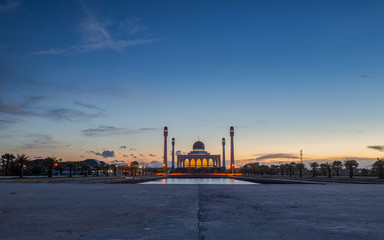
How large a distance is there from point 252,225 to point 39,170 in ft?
275

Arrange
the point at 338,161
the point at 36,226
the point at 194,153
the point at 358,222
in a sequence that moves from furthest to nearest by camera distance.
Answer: the point at 194,153 → the point at 338,161 → the point at 358,222 → the point at 36,226

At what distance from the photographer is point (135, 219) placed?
7.45m

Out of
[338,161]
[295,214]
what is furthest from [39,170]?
[295,214]

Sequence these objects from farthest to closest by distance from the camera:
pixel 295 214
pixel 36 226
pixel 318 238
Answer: pixel 295 214 → pixel 36 226 → pixel 318 238

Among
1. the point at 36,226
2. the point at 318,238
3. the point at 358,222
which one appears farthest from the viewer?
the point at 358,222

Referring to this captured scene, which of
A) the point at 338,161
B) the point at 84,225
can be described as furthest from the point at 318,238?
the point at 338,161

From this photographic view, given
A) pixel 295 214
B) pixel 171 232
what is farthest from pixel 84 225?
pixel 295 214

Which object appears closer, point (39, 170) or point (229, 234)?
point (229, 234)

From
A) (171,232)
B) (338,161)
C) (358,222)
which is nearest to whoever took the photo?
(171,232)

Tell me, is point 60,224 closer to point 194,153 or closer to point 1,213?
point 1,213

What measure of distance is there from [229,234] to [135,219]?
2789mm

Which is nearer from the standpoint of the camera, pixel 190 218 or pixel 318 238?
pixel 318 238

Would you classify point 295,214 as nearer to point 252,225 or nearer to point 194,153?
point 252,225

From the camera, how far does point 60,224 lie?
6777 millimetres
